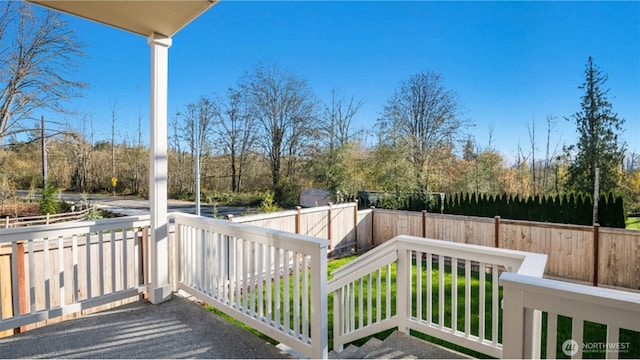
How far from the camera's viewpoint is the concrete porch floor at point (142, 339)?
2.03 m

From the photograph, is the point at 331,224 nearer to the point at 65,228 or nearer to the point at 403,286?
the point at 403,286

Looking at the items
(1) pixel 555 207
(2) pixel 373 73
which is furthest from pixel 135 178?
(1) pixel 555 207

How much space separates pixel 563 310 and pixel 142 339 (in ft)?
8.10

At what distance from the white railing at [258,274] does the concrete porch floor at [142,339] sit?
0.13 metres

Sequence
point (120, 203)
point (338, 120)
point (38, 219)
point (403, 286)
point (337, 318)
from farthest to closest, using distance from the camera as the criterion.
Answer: point (338, 120) → point (120, 203) → point (38, 219) → point (337, 318) → point (403, 286)

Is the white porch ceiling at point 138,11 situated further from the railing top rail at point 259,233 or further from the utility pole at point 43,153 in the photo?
the utility pole at point 43,153

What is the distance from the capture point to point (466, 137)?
10922mm

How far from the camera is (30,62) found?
24.8ft

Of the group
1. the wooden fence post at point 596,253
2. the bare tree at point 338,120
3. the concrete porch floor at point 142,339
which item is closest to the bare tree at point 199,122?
the bare tree at point 338,120

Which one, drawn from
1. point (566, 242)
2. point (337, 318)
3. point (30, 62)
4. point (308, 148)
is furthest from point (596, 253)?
point (30, 62)

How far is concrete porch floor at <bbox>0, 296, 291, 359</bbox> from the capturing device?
6.66 feet

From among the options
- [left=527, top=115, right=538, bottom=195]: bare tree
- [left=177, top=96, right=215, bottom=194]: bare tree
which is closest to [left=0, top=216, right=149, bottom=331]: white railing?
[left=177, top=96, right=215, bottom=194]: bare tree

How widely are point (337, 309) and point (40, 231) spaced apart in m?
2.45

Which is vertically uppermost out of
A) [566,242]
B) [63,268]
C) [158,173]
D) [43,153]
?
[43,153]
